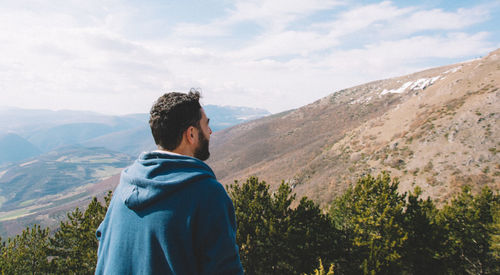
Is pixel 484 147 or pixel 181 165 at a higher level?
pixel 181 165

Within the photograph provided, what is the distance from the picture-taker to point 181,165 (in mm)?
2035

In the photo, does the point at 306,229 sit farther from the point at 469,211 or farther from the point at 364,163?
the point at 364,163

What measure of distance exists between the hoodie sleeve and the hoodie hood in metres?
0.20

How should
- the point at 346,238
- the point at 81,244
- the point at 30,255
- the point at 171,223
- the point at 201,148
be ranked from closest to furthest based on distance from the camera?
the point at 171,223 → the point at 201,148 → the point at 81,244 → the point at 346,238 → the point at 30,255

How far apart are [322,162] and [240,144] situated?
11437 cm

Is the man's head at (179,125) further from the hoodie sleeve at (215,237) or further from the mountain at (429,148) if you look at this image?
the mountain at (429,148)

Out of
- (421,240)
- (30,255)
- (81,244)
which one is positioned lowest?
(421,240)

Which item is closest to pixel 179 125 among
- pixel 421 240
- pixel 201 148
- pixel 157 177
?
pixel 201 148

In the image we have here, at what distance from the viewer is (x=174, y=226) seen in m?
1.83

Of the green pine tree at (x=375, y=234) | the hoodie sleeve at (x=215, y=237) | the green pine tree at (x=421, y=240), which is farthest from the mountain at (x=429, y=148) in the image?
the hoodie sleeve at (x=215, y=237)

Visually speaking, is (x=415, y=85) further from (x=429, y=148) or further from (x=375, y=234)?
(x=375, y=234)

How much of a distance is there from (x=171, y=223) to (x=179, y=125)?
88 cm

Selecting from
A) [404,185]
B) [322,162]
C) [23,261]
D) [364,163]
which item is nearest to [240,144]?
[322,162]

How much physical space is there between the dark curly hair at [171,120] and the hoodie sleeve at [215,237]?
2.12 ft
